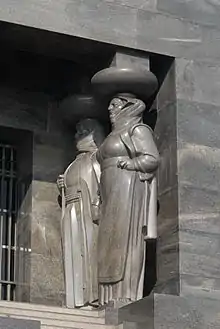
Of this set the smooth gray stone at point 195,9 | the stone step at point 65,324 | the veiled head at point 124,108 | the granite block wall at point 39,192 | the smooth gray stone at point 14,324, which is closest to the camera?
the smooth gray stone at point 14,324

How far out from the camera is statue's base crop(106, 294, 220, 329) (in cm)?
962

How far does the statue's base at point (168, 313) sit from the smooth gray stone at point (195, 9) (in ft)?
9.58

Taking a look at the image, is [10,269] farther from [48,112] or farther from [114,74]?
[114,74]

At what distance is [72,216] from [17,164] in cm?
144

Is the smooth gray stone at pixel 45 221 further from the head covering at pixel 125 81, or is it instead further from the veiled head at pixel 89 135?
the head covering at pixel 125 81

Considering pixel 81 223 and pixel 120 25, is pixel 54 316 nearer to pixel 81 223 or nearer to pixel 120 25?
pixel 81 223

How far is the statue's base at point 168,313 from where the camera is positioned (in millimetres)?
9617

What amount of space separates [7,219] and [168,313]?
2885 mm

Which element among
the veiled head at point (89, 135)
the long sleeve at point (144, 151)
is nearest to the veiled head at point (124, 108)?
the long sleeve at point (144, 151)

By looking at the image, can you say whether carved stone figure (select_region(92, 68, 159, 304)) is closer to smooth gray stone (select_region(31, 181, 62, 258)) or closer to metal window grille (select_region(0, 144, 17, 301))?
smooth gray stone (select_region(31, 181, 62, 258))

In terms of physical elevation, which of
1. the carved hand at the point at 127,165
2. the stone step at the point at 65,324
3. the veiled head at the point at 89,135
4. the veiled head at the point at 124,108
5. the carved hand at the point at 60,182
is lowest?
the stone step at the point at 65,324

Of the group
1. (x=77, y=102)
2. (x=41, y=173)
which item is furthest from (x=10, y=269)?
(x=77, y=102)

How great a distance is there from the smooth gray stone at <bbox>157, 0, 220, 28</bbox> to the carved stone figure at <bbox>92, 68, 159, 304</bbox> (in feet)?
2.95

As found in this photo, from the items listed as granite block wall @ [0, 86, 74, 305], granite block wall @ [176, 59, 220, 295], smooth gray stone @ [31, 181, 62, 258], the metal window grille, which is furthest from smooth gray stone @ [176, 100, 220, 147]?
the metal window grille
